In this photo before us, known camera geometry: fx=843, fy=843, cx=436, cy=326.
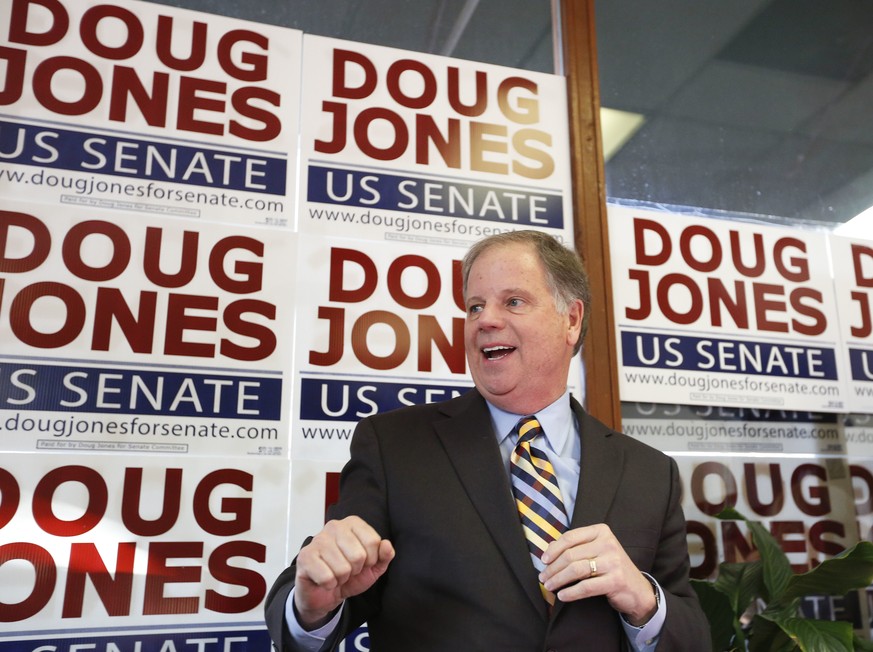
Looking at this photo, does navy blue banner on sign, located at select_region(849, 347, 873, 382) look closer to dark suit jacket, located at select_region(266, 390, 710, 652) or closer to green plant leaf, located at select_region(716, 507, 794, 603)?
green plant leaf, located at select_region(716, 507, 794, 603)

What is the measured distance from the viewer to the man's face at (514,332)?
170 cm

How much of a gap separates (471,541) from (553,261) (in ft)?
2.09

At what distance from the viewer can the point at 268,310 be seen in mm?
2521

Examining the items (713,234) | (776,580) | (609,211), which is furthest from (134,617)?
(713,234)

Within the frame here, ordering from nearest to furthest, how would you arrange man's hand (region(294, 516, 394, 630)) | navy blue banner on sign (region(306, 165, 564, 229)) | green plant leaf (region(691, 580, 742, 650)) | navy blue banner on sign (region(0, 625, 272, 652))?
man's hand (region(294, 516, 394, 630)) → navy blue banner on sign (region(0, 625, 272, 652)) → green plant leaf (region(691, 580, 742, 650)) → navy blue banner on sign (region(306, 165, 564, 229))

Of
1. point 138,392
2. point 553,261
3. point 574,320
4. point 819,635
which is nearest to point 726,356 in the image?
point 819,635

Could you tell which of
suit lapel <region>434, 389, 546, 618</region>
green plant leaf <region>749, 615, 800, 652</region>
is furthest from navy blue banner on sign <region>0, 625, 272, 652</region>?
green plant leaf <region>749, 615, 800, 652</region>

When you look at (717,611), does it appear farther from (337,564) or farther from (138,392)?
(138,392)

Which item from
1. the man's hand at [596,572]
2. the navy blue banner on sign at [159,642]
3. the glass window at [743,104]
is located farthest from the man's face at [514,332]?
the glass window at [743,104]

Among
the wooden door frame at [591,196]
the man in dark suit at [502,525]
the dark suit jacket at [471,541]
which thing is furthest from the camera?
the wooden door frame at [591,196]

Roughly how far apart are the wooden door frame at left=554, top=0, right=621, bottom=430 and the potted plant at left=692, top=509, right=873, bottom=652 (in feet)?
1.85

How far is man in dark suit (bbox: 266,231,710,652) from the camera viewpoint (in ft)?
4.30

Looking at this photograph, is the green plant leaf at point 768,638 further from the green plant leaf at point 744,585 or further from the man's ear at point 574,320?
the man's ear at point 574,320

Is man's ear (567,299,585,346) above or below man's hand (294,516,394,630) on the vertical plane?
above
